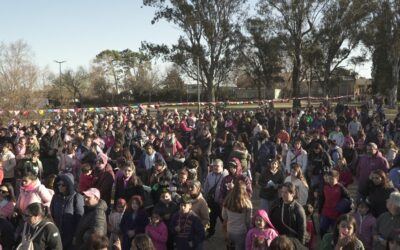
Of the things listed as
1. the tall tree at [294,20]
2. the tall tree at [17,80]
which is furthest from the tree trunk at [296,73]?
the tall tree at [17,80]

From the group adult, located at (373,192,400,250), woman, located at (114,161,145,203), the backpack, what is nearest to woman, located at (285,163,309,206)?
adult, located at (373,192,400,250)

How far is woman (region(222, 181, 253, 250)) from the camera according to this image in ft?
18.2

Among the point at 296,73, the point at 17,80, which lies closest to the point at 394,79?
the point at 296,73

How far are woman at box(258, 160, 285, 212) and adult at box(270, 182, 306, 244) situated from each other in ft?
5.43

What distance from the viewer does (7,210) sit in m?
5.96

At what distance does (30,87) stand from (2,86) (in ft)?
5.68

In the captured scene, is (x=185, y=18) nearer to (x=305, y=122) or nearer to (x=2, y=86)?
Answer: (x=2, y=86)

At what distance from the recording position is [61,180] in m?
5.90

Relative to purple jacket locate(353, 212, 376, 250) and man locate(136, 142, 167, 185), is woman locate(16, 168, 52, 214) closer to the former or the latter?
man locate(136, 142, 167, 185)

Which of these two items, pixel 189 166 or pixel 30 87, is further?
pixel 30 87

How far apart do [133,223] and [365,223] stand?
2.96 m

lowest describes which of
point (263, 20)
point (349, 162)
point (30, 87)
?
→ point (349, 162)

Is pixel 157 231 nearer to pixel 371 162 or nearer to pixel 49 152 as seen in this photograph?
pixel 371 162

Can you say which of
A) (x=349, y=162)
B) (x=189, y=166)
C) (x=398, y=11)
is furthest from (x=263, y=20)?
(x=189, y=166)
